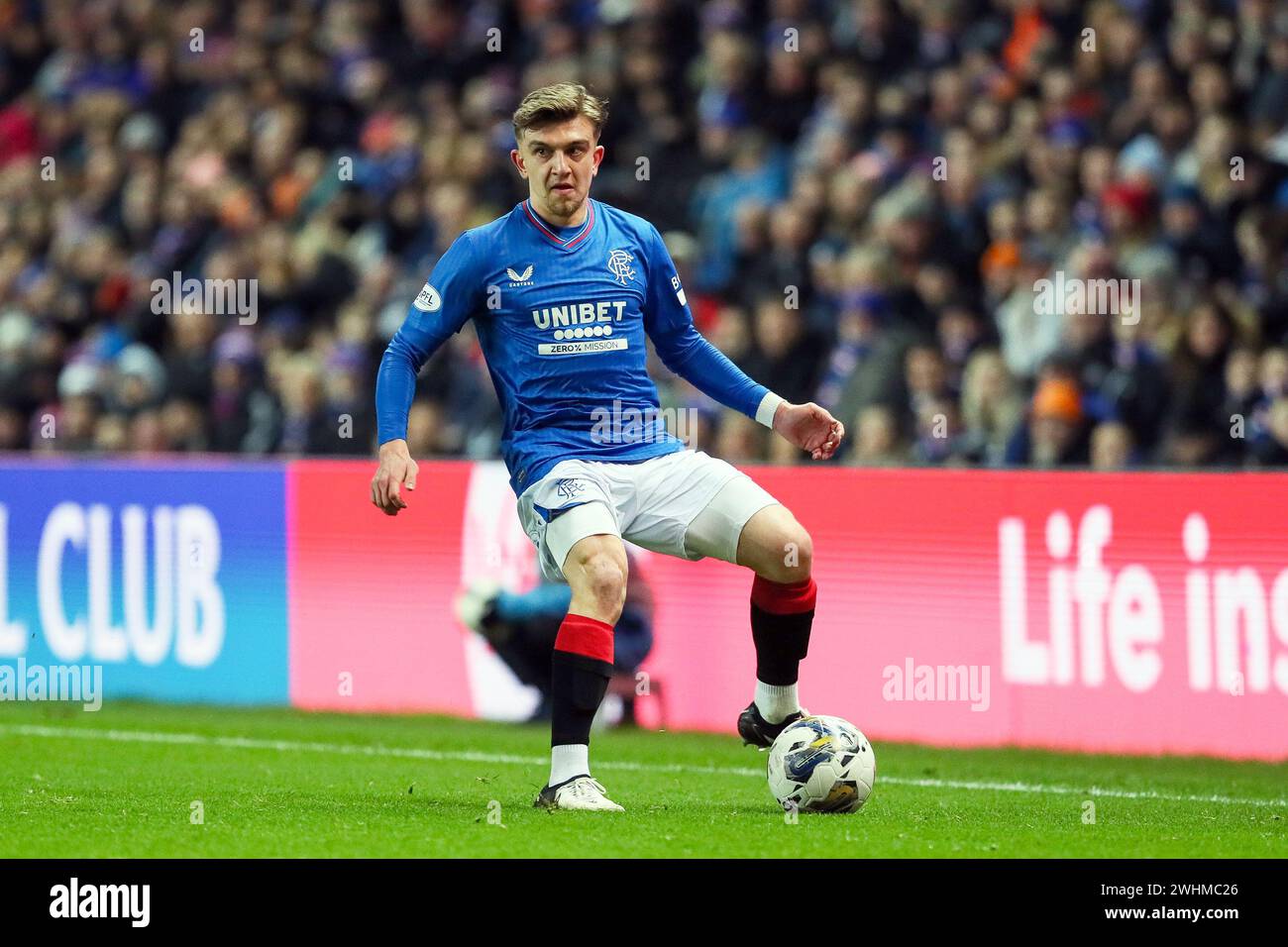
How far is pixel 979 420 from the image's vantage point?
10992 mm

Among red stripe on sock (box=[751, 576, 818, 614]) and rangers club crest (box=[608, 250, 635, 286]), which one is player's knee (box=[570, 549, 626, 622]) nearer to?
red stripe on sock (box=[751, 576, 818, 614])

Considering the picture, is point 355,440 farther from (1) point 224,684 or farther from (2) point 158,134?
(2) point 158,134

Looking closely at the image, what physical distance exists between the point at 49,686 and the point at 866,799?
244 inches

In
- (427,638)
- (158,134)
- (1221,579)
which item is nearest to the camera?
(1221,579)

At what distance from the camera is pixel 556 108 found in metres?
6.78

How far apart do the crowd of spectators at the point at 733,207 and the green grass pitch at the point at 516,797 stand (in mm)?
2250

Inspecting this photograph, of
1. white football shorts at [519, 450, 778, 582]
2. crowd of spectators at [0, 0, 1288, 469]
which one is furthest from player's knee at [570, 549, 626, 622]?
crowd of spectators at [0, 0, 1288, 469]

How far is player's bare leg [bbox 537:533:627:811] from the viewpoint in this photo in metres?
6.59

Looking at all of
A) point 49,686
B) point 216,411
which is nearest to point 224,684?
point 49,686

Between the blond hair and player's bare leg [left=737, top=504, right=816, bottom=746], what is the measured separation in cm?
137

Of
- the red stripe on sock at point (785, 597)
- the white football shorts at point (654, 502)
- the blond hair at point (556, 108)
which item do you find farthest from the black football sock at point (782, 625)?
the blond hair at point (556, 108)

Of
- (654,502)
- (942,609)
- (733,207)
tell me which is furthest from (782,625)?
(733,207)

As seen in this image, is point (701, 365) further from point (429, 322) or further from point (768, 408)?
point (429, 322)

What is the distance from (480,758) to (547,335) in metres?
2.67
